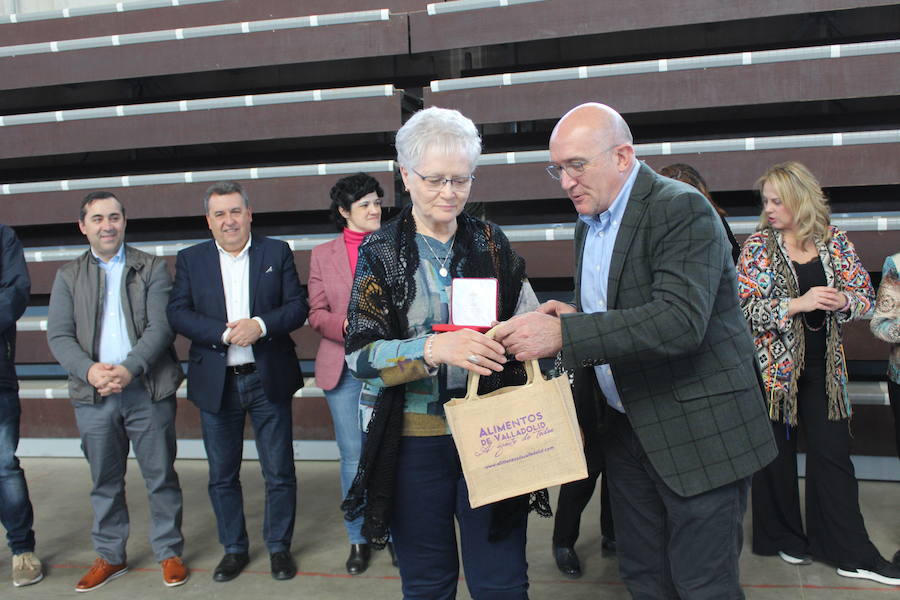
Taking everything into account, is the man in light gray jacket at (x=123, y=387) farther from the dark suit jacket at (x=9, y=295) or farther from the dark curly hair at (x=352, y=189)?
the dark curly hair at (x=352, y=189)

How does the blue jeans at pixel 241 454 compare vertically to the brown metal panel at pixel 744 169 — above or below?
below

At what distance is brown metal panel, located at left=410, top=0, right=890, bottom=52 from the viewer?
3883 mm

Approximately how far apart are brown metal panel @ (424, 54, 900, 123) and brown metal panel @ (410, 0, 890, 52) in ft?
0.93

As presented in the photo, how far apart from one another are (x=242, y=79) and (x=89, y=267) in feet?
8.24

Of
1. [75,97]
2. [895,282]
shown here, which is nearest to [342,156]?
[75,97]

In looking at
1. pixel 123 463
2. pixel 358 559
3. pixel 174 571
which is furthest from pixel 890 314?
pixel 123 463

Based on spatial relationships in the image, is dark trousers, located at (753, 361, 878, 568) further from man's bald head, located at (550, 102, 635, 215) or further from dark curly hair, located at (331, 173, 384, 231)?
dark curly hair, located at (331, 173, 384, 231)

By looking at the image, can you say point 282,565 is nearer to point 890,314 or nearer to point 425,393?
point 425,393

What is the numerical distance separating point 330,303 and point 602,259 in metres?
1.59

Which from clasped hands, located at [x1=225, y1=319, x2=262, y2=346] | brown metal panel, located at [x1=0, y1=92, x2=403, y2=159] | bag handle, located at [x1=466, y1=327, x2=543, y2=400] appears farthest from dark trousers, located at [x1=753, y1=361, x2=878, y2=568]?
brown metal panel, located at [x1=0, y1=92, x2=403, y2=159]

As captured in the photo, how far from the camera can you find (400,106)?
4305mm

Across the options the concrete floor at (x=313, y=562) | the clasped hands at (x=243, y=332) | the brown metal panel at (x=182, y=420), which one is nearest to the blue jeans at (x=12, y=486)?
the concrete floor at (x=313, y=562)

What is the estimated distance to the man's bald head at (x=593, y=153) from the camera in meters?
1.51

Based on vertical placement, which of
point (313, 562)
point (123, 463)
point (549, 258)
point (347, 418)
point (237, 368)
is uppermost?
point (549, 258)
